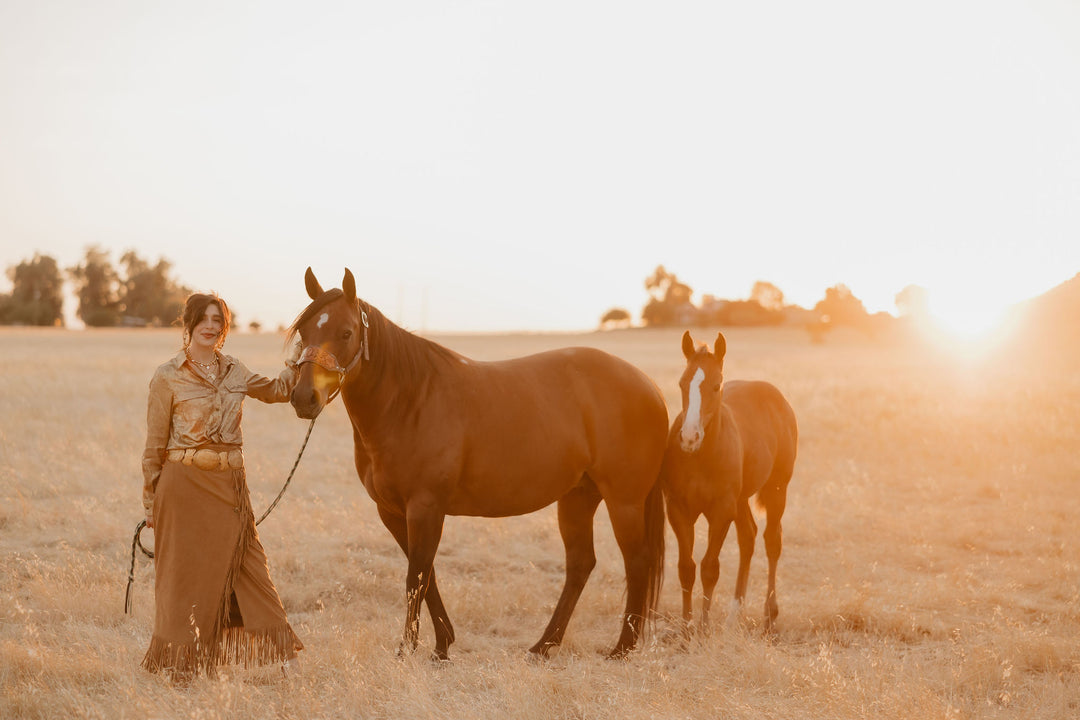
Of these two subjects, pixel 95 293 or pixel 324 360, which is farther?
pixel 95 293

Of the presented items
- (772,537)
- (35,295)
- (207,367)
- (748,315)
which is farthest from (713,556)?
(35,295)

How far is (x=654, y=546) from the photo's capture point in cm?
571

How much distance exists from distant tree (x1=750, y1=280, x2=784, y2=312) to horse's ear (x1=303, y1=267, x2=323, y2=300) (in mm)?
57354

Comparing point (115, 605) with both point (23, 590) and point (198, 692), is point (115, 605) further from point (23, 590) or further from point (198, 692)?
point (198, 692)

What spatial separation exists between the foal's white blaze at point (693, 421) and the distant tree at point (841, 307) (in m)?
32.2

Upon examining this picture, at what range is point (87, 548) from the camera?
282 inches

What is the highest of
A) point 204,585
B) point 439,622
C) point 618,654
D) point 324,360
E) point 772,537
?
point 324,360

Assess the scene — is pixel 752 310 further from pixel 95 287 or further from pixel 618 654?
pixel 618 654

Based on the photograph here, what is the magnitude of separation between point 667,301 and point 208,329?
2487 inches

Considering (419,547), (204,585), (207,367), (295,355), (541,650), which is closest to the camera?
(204,585)

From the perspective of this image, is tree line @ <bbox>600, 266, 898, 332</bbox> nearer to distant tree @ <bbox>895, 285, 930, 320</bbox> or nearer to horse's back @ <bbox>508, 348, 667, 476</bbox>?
distant tree @ <bbox>895, 285, 930, 320</bbox>

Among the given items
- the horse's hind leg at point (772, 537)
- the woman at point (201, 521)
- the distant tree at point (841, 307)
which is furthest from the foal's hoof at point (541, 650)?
the distant tree at point (841, 307)

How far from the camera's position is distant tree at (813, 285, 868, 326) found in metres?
36.8

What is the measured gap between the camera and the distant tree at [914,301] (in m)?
37.5
